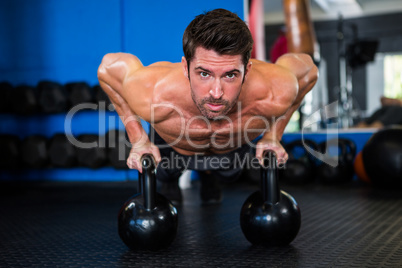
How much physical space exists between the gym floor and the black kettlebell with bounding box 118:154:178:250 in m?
0.04

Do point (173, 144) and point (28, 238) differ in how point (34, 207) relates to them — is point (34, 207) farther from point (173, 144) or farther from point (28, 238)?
point (173, 144)

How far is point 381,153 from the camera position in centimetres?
285

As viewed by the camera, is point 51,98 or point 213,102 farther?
point 51,98

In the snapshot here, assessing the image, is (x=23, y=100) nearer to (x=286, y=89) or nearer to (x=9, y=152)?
(x=9, y=152)

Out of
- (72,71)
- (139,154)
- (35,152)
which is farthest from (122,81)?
(72,71)

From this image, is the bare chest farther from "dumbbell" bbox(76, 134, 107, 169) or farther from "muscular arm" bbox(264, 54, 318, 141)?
"dumbbell" bbox(76, 134, 107, 169)

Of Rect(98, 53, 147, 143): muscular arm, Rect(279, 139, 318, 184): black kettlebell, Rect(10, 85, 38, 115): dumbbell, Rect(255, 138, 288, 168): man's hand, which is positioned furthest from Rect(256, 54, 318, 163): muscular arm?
Rect(10, 85, 38, 115): dumbbell

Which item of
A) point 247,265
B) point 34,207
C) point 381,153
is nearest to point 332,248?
point 247,265

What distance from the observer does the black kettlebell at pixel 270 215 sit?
1.47 metres

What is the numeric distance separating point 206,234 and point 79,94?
2169 mm

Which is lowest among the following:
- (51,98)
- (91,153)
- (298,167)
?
(298,167)

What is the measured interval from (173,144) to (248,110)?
42cm

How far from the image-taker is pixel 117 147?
3.38m

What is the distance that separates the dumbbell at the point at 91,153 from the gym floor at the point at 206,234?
556mm
